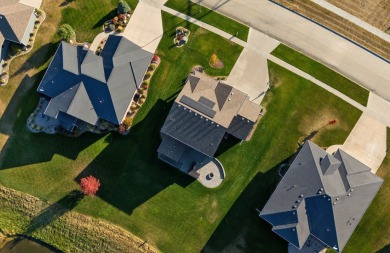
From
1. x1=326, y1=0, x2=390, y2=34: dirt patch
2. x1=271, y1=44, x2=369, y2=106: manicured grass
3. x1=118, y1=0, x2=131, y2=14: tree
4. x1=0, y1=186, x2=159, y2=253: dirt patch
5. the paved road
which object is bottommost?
x1=0, y1=186, x2=159, y2=253: dirt patch

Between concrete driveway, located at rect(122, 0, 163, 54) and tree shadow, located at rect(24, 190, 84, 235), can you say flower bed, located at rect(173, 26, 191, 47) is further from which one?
tree shadow, located at rect(24, 190, 84, 235)

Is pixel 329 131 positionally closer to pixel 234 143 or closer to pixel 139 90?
pixel 234 143

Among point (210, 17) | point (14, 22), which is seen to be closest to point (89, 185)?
point (14, 22)

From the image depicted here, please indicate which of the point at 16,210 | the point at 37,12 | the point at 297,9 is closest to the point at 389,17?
the point at 297,9

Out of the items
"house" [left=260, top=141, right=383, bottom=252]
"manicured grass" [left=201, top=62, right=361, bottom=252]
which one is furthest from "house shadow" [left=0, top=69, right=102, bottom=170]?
"house" [left=260, top=141, right=383, bottom=252]

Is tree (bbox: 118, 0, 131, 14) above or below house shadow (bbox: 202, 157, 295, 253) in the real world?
above

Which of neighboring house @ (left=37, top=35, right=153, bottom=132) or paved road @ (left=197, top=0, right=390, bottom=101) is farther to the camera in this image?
paved road @ (left=197, top=0, right=390, bottom=101)
